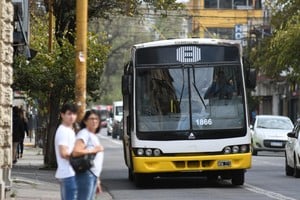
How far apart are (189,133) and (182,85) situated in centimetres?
109

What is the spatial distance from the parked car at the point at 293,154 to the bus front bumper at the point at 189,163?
13.1 ft

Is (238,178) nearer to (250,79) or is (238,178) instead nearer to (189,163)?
(189,163)

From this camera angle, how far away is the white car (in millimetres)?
39656

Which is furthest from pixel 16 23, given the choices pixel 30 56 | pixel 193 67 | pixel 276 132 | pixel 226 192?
pixel 276 132

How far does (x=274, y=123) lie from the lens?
40906 mm

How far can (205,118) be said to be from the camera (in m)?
21.5

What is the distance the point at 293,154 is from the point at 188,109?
5.13 metres

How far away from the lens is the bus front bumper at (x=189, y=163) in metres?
21.2

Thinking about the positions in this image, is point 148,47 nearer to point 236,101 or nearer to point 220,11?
point 236,101

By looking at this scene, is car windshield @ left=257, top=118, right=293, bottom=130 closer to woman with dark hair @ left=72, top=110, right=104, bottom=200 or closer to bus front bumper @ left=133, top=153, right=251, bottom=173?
bus front bumper @ left=133, top=153, right=251, bottom=173

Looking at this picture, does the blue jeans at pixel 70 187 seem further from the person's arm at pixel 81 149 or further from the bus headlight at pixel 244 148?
the bus headlight at pixel 244 148

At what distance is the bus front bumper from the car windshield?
1930 centimetres

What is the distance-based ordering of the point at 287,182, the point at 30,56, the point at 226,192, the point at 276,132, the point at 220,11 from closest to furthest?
the point at 226,192 < the point at 287,182 < the point at 30,56 < the point at 276,132 < the point at 220,11

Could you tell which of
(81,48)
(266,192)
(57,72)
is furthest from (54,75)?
(81,48)
